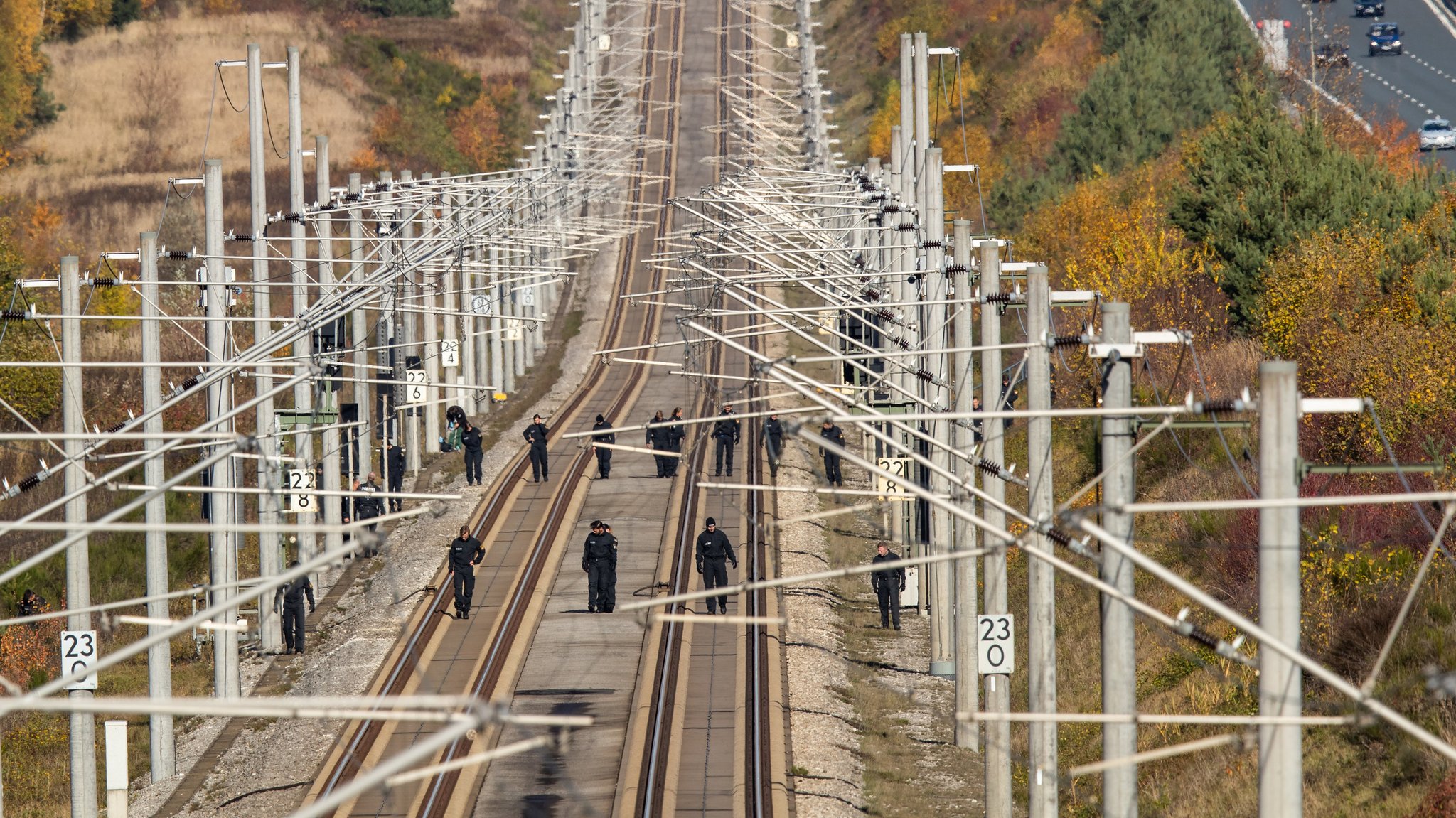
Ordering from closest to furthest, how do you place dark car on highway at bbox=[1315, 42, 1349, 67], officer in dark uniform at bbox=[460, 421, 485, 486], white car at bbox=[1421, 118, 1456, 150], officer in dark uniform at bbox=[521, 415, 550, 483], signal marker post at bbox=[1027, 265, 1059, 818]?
signal marker post at bbox=[1027, 265, 1059, 818], officer in dark uniform at bbox=[521, 415, 550, 483], officer in dark uniform at bbox=[460, 421, 485, 486], white car at bbox=[1421, 118, 1456, 150], dark car on highway at bbox=[1315, 42, 1349, 67]

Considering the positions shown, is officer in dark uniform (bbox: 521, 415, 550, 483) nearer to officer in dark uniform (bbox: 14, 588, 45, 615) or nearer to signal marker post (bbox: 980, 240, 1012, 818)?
officer in dark uniform (bbox: 14, 588, 45, 615)

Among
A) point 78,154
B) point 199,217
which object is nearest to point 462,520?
point 199,217


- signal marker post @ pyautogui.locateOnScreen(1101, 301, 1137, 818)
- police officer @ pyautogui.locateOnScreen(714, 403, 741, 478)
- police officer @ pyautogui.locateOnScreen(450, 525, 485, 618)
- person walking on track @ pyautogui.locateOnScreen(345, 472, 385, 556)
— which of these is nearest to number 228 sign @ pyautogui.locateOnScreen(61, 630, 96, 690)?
police officer @ pyautogui.locateOnScreen(450, 525, 485, 618)

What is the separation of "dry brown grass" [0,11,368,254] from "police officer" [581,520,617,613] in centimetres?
5084

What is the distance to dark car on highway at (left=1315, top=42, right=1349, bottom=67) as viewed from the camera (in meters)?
63.2

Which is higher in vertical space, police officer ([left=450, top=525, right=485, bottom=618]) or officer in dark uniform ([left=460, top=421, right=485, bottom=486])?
officer in dark uniform ([left=460, top=421, right=485, bottom=486])

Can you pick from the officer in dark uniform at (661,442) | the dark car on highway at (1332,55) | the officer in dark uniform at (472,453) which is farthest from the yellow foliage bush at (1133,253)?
the officer in dark uniform at (472,453)

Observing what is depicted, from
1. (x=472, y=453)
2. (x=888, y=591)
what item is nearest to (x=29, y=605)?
(x=472, y=453)

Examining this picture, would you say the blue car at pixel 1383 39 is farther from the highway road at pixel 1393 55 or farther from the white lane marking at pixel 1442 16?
the white lane marking at pixel 1442 16

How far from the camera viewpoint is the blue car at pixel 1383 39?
255 ft

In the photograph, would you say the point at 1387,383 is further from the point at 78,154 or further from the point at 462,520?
the point at 78,154

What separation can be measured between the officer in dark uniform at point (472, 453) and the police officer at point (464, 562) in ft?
28.5

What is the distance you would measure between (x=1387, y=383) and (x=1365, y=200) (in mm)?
10269

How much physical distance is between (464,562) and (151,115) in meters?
68.4
